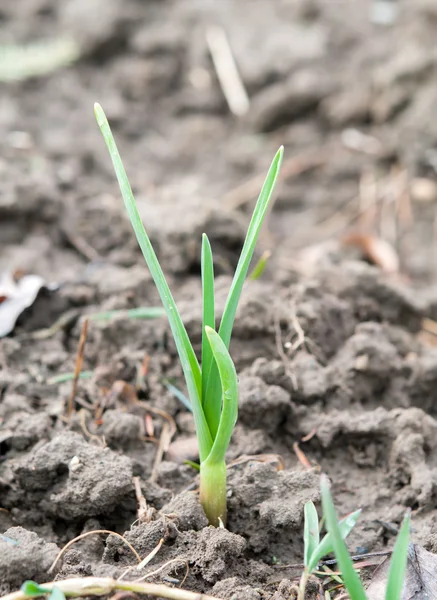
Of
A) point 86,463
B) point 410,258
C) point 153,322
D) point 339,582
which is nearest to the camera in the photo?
point 339,582

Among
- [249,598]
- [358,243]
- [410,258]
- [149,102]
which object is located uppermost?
[249,598]

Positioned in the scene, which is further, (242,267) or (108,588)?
(242,267)

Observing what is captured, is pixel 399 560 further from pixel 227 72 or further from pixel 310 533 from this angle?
pixel 227 72

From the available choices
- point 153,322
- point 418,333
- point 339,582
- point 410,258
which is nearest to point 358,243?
point 410,258

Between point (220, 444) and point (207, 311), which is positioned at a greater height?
point (207, 311)

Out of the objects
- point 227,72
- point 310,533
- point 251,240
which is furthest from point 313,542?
point 227,72

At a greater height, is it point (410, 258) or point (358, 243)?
point (358, 243)

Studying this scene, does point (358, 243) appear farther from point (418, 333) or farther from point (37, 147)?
point (37, 147)
